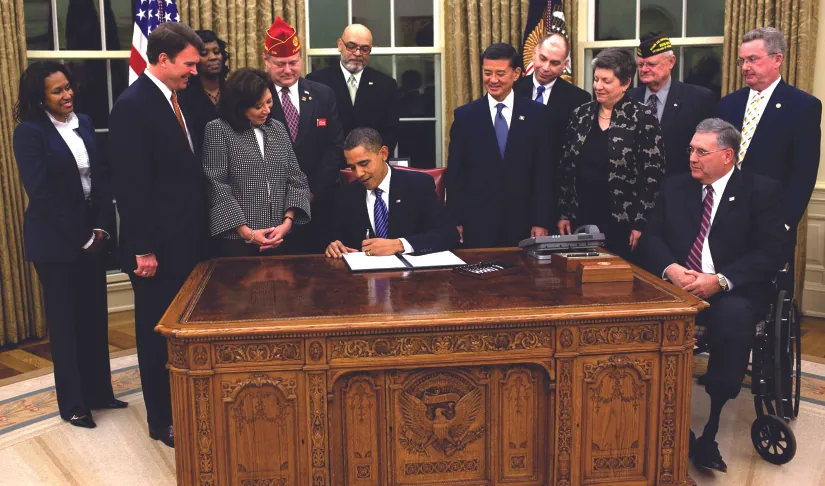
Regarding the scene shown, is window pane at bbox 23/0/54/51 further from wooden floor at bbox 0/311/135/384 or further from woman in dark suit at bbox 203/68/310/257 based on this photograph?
woman in dark suit at bbox 203/68/310/257

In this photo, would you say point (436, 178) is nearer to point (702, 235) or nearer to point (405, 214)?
point (405, 214)

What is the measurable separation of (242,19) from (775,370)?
12.3 ft

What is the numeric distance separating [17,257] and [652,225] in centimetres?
370

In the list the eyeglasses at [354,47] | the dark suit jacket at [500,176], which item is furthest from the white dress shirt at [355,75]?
the dark suit jacket at [500,176]

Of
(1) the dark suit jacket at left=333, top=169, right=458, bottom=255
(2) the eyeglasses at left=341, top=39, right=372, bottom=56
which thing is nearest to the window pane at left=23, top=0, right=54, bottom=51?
(2) the eyeglasses at left=341, top=39, right=372, bottom=56

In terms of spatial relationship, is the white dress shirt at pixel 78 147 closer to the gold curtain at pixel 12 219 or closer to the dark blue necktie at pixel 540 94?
the gold curtain at pixel 12 219

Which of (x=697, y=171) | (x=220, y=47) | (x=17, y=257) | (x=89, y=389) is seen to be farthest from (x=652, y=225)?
(x=17, y=257)

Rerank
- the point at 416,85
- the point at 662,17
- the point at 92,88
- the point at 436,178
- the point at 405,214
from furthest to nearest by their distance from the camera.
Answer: the point at 416,85
the point at 662,17
the point at 92,88
the point at 436,178
the point at 405,214

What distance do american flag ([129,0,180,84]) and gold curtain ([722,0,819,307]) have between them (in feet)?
11.2

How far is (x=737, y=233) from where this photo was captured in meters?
3.41

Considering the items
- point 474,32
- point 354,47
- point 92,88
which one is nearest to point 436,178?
point 354,47

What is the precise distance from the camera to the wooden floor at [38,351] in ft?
15.5

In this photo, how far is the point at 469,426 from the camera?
9.06 ft

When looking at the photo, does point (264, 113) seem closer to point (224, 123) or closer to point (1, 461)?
point (224, 123)
